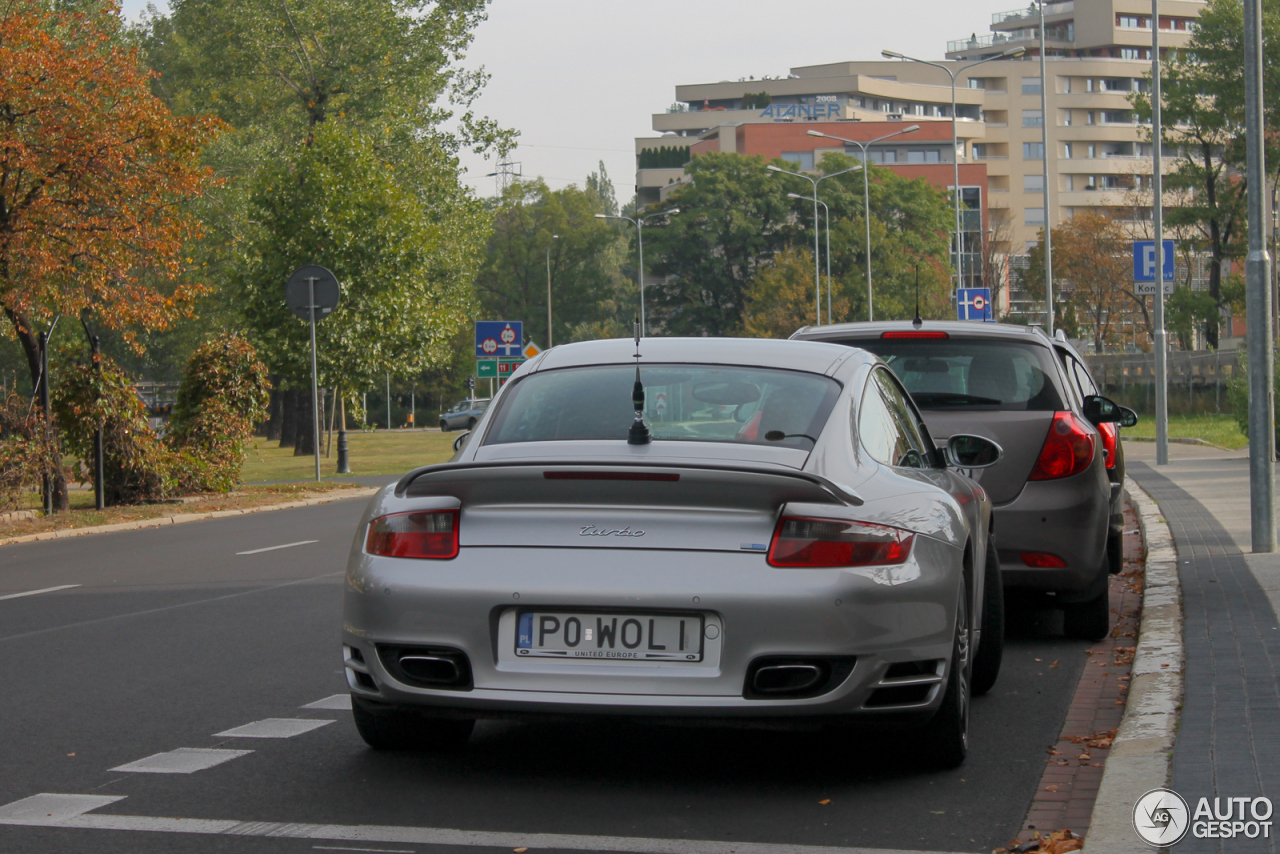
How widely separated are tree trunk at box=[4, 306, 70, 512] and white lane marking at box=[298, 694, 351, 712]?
13640 mm

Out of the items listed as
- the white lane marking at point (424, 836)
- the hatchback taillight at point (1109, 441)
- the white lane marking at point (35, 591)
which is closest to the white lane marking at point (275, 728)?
the white lane marking at point (424, 836)

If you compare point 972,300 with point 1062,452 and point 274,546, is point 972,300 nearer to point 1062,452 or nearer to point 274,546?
point 274,546

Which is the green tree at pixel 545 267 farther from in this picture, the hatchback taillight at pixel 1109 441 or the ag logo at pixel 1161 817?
the ag logo at pixel 1161 817

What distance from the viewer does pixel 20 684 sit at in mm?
7984

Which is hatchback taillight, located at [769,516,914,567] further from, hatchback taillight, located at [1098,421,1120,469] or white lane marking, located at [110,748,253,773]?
hatchback taillight, located at [1098,421,1120,469]

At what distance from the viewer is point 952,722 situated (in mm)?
5543

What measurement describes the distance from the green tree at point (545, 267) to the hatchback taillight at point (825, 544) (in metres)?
112

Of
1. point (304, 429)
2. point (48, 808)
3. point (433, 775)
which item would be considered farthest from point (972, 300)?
point (48, 808)

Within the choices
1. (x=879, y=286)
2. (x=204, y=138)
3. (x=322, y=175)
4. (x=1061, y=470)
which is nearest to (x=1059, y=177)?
(x=879, y=286)

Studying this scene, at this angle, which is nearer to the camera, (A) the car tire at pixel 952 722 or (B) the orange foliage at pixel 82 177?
(A) the car tire at pixel 952 722

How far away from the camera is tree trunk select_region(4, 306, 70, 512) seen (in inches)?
777

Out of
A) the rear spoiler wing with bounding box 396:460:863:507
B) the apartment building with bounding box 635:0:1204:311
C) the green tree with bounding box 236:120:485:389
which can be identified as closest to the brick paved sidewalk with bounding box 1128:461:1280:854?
the rear spoiler wing with bounding box 396:460:863:507

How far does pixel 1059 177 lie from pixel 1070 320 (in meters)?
41.6

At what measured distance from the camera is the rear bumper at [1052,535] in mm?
8406
